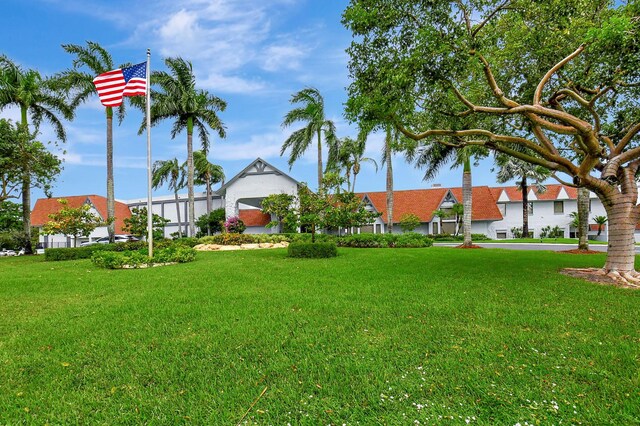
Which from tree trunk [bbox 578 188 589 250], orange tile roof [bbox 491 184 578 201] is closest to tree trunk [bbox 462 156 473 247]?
tree trunk [bbox 578 188 589 250]

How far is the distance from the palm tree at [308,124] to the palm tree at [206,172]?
1263cm

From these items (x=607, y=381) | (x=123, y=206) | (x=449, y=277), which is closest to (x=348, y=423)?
(x=607, y=381)

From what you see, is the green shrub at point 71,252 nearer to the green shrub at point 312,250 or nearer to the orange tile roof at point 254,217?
the green shrub at point 312,250

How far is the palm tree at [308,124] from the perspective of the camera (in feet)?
81.8

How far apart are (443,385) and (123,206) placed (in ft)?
159

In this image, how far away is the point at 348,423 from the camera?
2.66 meters

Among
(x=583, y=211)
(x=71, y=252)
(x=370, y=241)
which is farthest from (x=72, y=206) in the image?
(x=583, y=211)

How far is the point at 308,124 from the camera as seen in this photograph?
A: 82.8 ft

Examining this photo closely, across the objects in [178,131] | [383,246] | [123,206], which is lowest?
[383,246]

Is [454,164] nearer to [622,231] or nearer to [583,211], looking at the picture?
[583,211]

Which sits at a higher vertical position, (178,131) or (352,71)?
(178,131)

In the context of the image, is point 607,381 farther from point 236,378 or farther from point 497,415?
point 236,378

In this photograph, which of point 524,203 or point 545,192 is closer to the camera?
point 524,203

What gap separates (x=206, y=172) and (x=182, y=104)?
1352 cm
